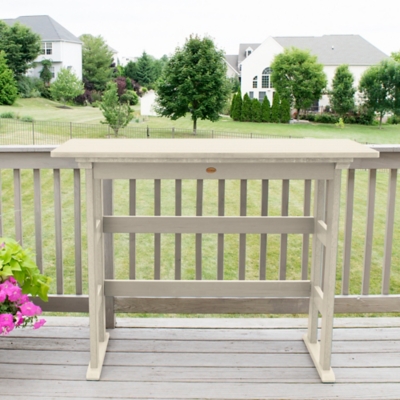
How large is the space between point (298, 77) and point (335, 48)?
4.40 meters

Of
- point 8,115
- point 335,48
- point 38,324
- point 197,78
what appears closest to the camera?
point 38,324

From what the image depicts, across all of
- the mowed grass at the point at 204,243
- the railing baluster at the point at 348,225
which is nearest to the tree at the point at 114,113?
the mowed grass at the point at 204,243

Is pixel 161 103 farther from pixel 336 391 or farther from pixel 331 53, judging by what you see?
pixel 336 391

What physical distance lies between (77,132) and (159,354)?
1975 centimetres

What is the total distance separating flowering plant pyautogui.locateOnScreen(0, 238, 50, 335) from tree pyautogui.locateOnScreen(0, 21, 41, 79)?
1165 inches

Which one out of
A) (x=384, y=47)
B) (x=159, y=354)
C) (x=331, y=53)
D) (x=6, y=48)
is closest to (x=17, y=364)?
(x=159, y=354)

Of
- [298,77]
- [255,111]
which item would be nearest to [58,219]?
[255,111]

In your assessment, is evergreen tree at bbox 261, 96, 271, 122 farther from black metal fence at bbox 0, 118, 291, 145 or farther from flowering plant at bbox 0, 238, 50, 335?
flowering plant at bbox 0, 238, 50, 335

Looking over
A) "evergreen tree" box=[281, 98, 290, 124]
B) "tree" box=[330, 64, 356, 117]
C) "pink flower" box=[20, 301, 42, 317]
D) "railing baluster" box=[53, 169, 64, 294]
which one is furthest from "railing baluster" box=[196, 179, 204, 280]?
"tree" box=[330, 64, 356, 117]

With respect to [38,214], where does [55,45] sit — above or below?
above

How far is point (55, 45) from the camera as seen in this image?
31.8 meters

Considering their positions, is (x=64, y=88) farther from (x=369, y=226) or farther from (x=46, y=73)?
(x=369, y=226)

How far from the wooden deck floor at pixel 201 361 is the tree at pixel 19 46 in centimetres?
2953

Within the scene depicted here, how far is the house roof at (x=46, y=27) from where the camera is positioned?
32.0m
